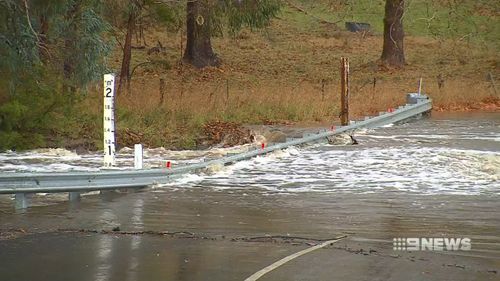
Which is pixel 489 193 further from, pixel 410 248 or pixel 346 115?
pixel 346 115

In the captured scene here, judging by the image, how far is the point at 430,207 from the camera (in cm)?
1273

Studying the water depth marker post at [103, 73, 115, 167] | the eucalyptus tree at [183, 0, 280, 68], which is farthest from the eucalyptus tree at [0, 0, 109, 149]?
the eucalyptus tree at [183, 0, 280, 68]

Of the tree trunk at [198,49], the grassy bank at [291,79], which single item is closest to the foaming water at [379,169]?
the grassy bank at [291,79]

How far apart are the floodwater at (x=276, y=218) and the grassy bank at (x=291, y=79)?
2.44 m

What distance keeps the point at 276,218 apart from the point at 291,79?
30646 millimetres

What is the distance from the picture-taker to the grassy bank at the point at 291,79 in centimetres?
2300

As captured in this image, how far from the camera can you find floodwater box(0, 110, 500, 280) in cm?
892

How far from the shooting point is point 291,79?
139 ft

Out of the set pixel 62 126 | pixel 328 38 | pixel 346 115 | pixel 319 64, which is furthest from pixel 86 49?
pixel 328 38

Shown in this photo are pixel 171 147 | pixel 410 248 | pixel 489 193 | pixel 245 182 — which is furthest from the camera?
pixel 171 147

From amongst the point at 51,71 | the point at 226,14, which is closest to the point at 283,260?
the point at 51,71

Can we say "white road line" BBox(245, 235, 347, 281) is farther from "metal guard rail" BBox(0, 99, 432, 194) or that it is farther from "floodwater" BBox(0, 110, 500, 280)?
"metal guard rail" BBox(0, 99, 432, 194)

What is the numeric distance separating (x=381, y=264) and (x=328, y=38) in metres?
47.4

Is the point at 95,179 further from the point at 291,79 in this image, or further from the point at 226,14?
the point at 291,79
